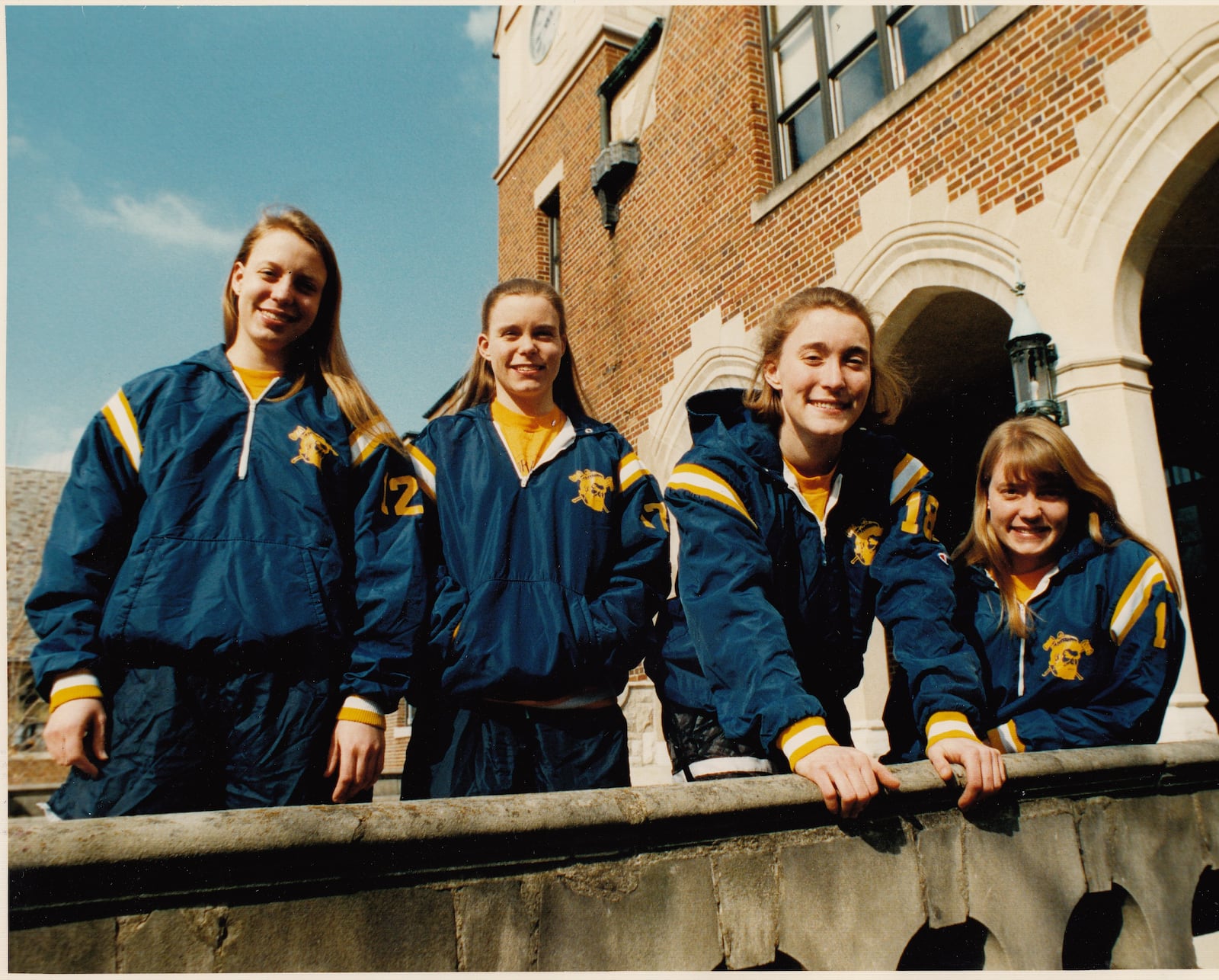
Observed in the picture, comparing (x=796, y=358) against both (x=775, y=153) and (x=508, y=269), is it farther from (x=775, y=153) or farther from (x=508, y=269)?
(x=508, y=269)

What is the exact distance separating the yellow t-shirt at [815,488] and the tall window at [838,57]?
18.2ft

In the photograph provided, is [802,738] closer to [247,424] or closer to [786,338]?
[786,338]

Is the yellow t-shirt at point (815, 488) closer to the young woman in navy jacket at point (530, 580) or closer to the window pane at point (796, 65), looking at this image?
the young woman in navy jacket at point (530, 580)

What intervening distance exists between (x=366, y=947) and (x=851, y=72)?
25.8 ft

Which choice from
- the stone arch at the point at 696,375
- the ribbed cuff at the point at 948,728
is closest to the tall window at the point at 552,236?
the stone arch at the point at 696,375

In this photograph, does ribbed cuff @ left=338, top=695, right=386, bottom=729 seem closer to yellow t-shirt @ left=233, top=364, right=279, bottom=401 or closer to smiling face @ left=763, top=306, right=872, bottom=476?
yellow t-shirt @ left=233, top=364, right=279, bottom=401

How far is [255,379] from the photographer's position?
216 cm

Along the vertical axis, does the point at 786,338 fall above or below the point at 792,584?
above

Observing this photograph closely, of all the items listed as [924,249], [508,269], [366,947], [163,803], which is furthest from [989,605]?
[508,269]

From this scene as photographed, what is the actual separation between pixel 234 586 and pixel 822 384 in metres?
1.53

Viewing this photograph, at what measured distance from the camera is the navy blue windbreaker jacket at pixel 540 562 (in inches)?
80.7

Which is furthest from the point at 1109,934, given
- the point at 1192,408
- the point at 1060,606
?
the point at 1192,408

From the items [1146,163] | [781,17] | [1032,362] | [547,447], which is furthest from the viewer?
[781,17]

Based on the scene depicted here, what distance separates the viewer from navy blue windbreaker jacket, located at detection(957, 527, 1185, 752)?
98.3 inches
